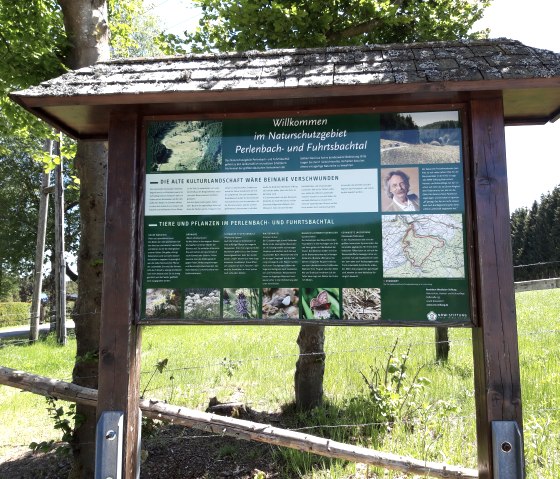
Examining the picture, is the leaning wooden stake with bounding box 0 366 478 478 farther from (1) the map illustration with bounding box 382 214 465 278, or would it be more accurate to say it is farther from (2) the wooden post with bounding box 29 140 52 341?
(2) the wooden post with bounding box 29 140 52 341

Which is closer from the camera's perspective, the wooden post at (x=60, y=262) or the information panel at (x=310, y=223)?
the information panel at (x=310, y=223)

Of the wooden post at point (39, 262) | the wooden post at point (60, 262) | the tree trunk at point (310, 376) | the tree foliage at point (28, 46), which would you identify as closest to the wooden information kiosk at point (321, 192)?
the tree foliage at point (28, 46)

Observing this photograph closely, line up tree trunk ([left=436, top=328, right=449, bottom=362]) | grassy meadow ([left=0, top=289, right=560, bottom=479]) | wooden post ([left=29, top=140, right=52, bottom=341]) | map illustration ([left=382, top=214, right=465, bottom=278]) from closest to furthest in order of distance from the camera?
1. map illustration ([left=382, top=214, right=465, bottom=278])
2. grassy meadow ([left=0, top=289, right=560, bottom=479])
3. tree trunk ([left=436, top=328, right=449, bottom=362])
4. wooden post ([left=29, top=140, right=52, bottom=341])

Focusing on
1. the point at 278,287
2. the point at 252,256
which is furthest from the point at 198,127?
the point at 278,287

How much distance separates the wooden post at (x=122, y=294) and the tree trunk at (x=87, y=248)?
1.80m

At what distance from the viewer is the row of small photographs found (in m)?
2.72

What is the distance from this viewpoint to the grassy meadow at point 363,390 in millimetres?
4266

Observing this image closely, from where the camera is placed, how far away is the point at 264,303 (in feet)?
9.12

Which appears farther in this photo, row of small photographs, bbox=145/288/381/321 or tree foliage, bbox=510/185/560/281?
tree foliage, bbox=510/185/560/281

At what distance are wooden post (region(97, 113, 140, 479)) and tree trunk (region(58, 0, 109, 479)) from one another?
1.80m

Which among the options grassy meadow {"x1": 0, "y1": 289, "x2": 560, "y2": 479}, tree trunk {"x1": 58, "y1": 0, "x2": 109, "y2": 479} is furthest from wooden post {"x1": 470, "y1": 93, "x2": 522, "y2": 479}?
tree trunk {"x1": 58, "y1": 0, "x2": 109, "y2": 479}

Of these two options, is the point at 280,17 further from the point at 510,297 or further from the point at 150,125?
the point at 510,297

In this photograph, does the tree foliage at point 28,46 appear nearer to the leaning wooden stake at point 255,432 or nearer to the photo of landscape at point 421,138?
the leaning wooden stake at point 255,432

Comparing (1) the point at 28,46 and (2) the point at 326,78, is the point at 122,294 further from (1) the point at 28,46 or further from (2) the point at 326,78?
(1) the point at 28,46
